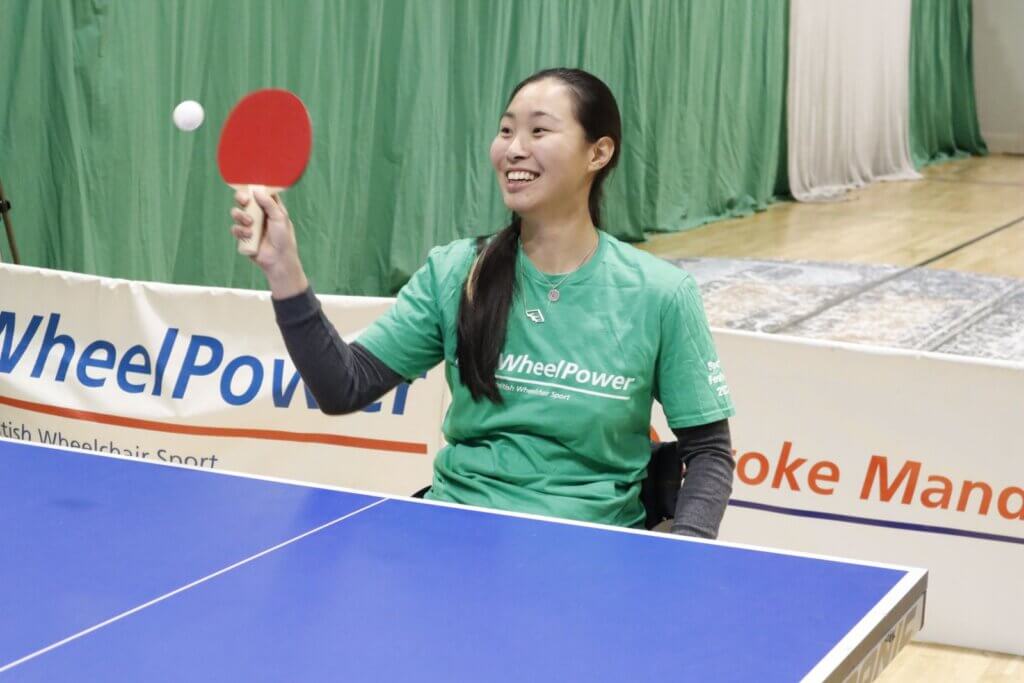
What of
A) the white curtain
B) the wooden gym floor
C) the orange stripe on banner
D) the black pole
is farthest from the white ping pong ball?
the white curtain

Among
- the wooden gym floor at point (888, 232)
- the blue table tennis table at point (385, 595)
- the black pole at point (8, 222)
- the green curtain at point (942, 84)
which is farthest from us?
the green curtain at point (942, 84)

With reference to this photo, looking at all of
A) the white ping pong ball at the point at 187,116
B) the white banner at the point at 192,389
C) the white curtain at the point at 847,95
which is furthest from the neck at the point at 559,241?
the white curtain at the point at 847,95

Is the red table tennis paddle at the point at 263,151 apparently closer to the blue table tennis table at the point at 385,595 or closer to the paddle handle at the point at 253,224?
the paddle handle at the point at 253,224

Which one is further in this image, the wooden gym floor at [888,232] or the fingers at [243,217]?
the wooden gym floor at [888,232]

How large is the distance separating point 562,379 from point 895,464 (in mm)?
1176

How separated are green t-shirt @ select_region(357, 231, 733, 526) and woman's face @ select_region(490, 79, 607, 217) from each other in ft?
0.36

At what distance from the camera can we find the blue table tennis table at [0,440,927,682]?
1.28 metres

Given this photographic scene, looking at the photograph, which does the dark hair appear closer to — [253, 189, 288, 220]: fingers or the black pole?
[253, 189, 288, 220]: fingers

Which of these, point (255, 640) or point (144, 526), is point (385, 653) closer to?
point (255, 640)

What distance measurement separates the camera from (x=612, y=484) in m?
1.99

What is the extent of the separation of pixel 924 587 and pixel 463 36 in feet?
16.2

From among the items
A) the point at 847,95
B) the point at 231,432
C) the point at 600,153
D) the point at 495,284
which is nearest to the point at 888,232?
the point at 847,95

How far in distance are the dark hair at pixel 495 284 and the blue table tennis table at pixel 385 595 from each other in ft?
0.87

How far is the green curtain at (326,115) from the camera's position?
429cm
